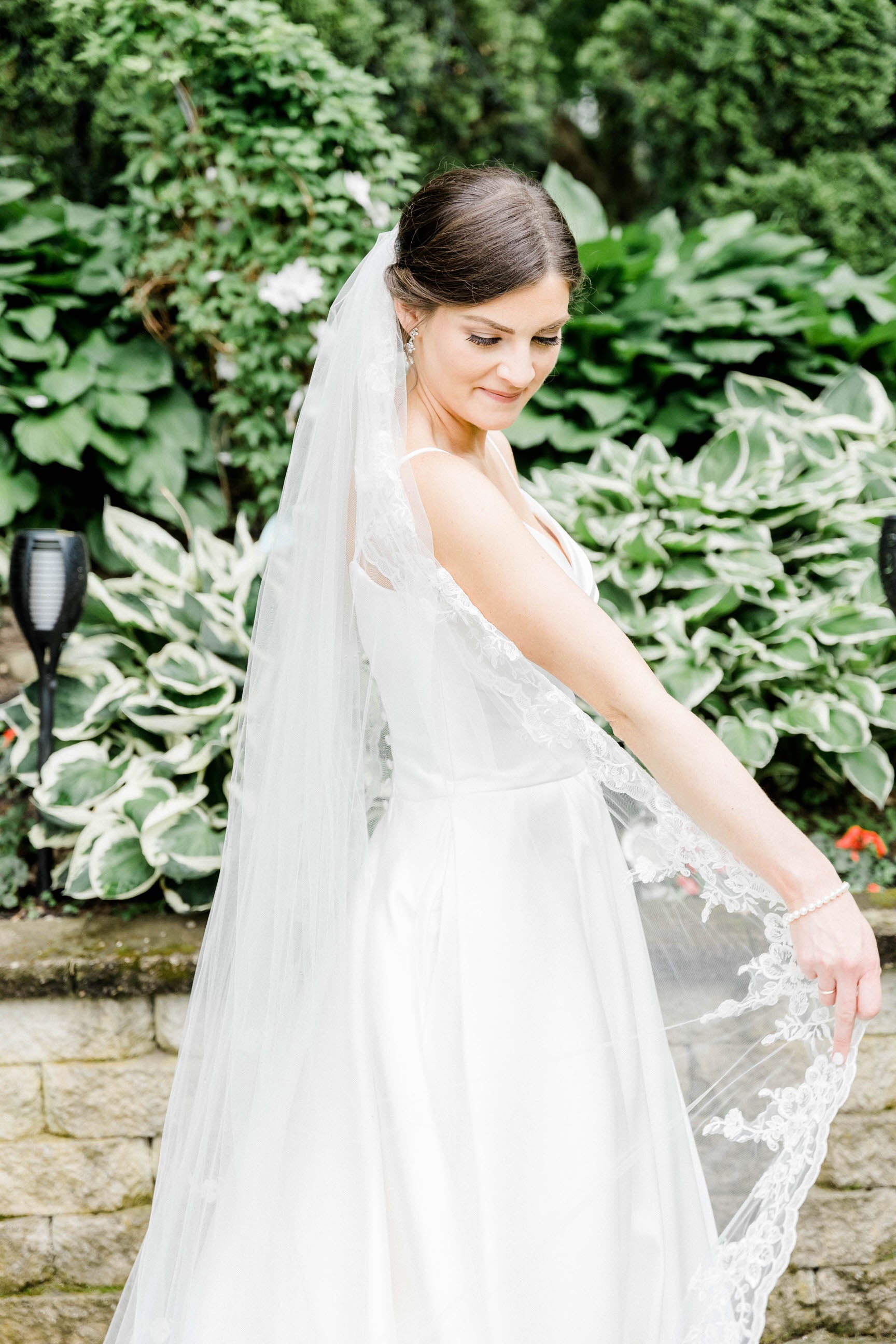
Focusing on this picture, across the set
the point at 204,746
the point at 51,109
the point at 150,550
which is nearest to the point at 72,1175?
the point at 204,746

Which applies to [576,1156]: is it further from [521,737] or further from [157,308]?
[157,308]

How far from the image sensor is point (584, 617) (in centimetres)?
138

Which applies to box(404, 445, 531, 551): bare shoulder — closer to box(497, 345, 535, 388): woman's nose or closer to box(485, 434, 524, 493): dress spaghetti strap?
box(497, 345, 535, 388): woman's nose

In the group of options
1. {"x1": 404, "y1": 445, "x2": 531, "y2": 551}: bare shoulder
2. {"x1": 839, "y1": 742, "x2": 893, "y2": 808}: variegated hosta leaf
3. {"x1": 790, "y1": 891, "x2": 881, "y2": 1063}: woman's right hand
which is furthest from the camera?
{"x1": 839, "y1": 742, "x2": 893, "y2": 808}: variegated hosta leaf

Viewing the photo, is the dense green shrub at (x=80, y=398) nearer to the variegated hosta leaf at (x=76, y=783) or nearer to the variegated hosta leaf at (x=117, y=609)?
the variegated hosta leaf at (x=117, y=609)

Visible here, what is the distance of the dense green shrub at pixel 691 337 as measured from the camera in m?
4.00

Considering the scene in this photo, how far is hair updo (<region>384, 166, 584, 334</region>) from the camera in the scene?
4.86ft

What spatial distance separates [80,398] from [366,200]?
4.03ft

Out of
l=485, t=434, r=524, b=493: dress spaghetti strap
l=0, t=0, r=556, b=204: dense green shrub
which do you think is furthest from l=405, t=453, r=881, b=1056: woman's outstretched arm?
l=0, t=0, r=556, b=204: dense green shrub

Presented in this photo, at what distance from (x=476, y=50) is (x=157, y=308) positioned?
125 inches

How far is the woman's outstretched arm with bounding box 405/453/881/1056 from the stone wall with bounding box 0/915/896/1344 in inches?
49.4

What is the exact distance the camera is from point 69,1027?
244 cm

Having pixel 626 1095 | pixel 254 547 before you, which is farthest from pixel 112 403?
pixel 626 1095

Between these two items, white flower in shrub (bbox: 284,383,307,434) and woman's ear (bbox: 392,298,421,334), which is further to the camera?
white flower in shrub (bbox: 284,383,307,434)
